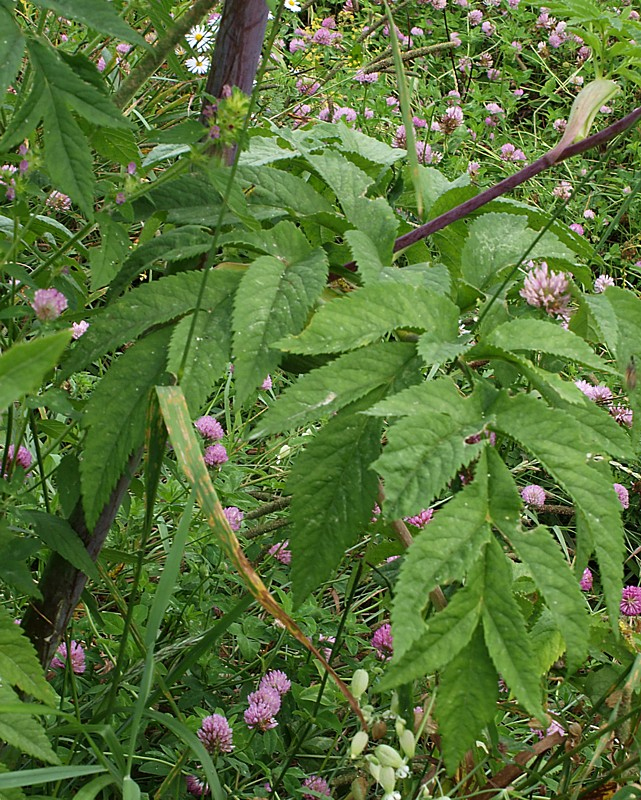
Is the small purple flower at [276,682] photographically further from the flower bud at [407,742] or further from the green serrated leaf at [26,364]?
the green serrated leaf at [26,364]

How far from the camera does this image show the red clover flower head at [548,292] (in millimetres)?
1069

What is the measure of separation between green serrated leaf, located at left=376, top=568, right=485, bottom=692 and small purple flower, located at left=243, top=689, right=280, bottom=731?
700mm

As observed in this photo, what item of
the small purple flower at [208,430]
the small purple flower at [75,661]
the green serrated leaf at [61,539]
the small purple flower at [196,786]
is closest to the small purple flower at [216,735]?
the small purple flower at [196,786]

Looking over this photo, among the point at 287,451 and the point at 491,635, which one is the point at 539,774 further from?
the point at 287,451

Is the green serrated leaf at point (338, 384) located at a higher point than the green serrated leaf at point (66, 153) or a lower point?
lower

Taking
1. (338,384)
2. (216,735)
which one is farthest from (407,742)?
(216,735)

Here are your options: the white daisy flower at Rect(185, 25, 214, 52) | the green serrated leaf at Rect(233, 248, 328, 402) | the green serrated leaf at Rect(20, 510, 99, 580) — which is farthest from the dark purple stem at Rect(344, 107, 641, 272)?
the white daisy flower at Rect(185, 25, 214, 52)

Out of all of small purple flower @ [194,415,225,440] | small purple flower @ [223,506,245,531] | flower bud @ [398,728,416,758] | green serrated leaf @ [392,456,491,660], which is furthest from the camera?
small purple flower @ [194,415,225,440]

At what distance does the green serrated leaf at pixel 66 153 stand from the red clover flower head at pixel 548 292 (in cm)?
51

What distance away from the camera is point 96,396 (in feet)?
3.19

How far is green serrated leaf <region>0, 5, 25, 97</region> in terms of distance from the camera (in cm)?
88

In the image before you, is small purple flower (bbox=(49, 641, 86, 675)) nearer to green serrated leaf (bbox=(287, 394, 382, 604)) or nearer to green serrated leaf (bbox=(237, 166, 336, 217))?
green serrated leaf (bbox=(287, 394, 382, 604))

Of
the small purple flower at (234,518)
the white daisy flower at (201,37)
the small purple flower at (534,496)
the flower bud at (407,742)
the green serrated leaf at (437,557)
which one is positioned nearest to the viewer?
the green serrated leaf at (437,557)

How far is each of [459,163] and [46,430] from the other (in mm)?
2389
